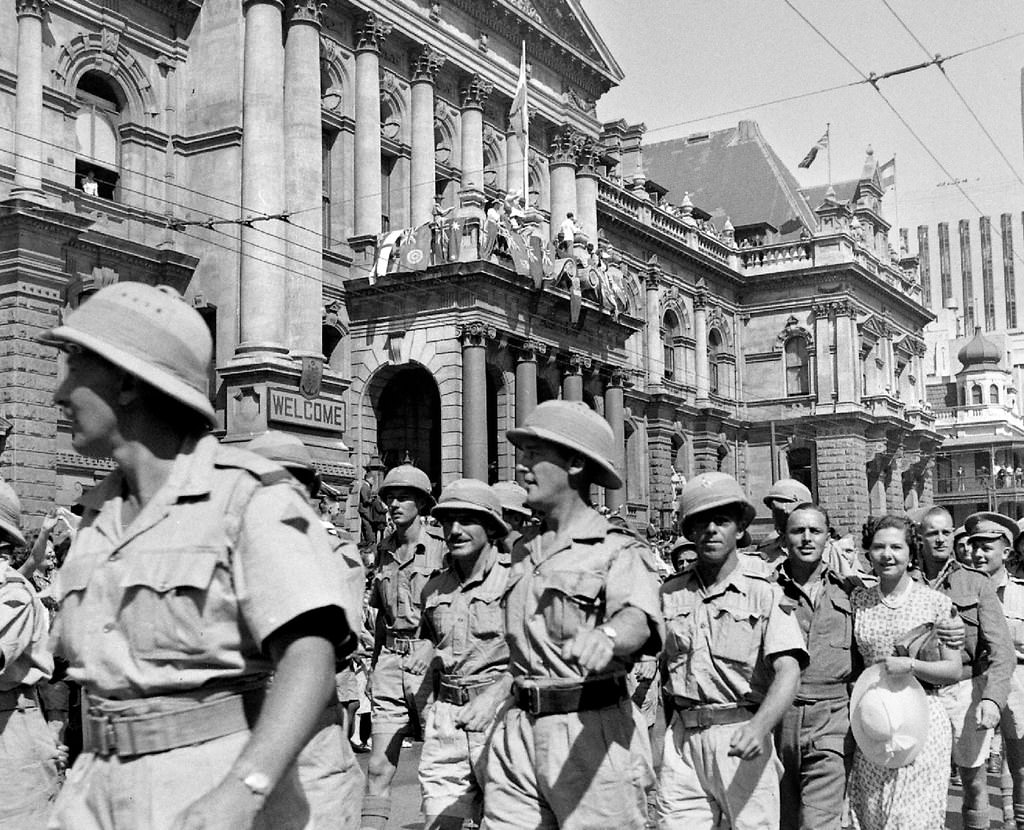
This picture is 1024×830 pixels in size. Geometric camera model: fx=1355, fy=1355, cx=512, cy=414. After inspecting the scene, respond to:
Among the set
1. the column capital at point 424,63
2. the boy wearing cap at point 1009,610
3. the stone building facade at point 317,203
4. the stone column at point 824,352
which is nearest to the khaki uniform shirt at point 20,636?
the boy wearing cap at point 1009,610

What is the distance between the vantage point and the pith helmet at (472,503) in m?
7.51

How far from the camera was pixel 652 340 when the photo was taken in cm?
4534

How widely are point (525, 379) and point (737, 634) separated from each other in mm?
21924

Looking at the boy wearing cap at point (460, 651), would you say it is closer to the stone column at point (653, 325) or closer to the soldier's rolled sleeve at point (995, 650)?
the soldier's rolled sleeve at point (995, 650)

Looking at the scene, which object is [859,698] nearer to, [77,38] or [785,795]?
[785,795]

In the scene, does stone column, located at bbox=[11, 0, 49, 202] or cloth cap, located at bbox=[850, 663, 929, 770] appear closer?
cloth cap, located at bbox=[850, 663, 929, 770]

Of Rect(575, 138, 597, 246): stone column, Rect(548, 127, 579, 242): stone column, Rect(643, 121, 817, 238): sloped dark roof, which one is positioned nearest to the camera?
Rect(548, 127, 579, 242): stone column

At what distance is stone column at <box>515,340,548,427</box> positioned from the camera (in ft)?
91.2

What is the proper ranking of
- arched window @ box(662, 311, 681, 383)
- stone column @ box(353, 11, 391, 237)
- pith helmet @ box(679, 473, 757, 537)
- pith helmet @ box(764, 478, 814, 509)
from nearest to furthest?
pith helmet @ box(679, 473, 757, 537) → pith helmet @ box(764, 478, 814, 509) → stone column @ box(353, 11, 391, 237) → arched window @ box(662, 311, 681, 383)

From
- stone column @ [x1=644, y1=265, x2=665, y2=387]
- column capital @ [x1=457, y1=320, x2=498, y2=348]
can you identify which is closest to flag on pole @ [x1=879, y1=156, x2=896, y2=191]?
→ stone column @ [x1=644, y1=265, x2=665, y2=387]

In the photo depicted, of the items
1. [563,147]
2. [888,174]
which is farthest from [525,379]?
[888,174]

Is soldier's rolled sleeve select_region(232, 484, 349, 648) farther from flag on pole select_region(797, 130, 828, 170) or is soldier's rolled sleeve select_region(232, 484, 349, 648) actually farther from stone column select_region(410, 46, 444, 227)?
flag on pole select_region(797, 130, 828, 170)

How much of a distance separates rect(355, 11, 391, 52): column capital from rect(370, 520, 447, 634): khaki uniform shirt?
21.1m

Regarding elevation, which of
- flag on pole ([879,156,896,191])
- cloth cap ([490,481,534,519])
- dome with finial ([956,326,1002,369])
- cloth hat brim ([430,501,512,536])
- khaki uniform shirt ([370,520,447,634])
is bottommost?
khaki uniform shirt ([370,520,447,634])
